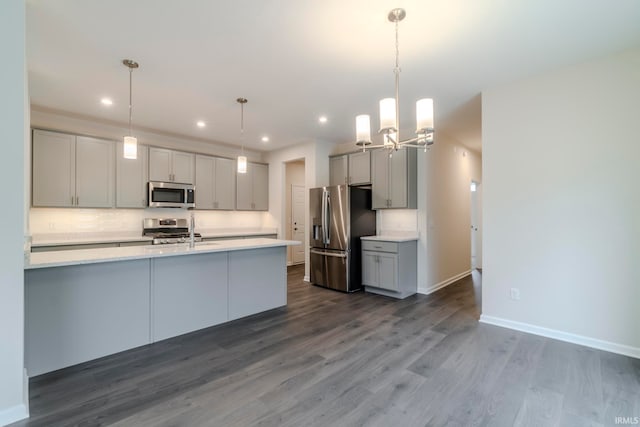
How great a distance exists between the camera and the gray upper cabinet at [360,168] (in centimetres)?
502

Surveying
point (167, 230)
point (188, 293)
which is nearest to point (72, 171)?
point (167, 230)

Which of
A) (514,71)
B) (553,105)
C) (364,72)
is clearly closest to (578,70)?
(553,105)

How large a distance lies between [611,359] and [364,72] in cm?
338

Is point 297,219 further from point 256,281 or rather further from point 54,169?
point 54,169

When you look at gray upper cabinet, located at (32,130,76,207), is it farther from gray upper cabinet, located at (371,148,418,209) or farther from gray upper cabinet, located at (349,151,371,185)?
gray upper cabinet, located at (371,148,418,209)

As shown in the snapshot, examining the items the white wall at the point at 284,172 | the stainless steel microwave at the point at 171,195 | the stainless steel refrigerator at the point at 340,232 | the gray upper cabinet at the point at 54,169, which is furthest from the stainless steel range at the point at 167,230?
the stainless steel refrigerator at the point at 340,232

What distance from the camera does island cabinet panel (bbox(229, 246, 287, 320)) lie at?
11.2 ft

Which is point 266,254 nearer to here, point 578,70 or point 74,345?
point 74,345

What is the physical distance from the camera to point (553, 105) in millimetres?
2953

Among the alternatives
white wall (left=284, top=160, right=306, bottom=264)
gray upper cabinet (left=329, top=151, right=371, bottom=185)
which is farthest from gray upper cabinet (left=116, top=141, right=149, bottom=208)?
gray upper cabinet (left=329, top=151, right=371, bottom=185)

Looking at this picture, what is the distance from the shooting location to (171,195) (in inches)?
199

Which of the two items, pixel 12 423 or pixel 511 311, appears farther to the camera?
pixel 511 311

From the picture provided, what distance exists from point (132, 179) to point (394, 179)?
4227 mm

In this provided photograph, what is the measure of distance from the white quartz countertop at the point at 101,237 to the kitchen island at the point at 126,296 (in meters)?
1.51
